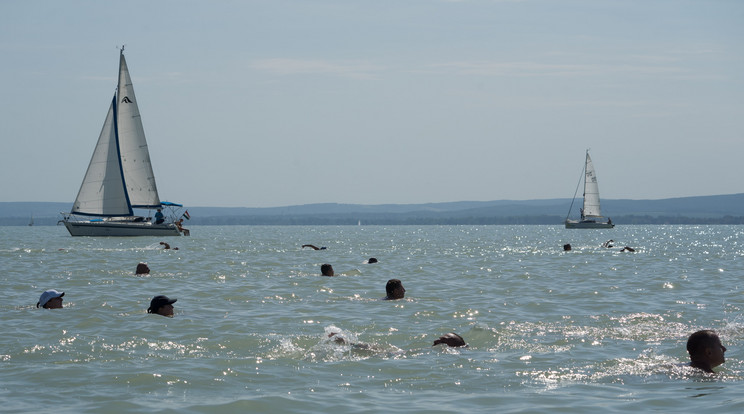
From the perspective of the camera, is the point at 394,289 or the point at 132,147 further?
the point at 132,147

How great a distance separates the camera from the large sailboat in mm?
65938

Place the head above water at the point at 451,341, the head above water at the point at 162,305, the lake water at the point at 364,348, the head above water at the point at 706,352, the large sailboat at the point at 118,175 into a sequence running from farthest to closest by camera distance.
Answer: the large sailboat at the point at 118,175
the head above water at the point at 162,305
the head above water at the point at 451,341
the head above water at the point at 706,352
the lake water at the point at 364,348

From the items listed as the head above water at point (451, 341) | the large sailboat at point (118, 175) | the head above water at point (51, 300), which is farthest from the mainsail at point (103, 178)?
the head above water at point (451, 341)

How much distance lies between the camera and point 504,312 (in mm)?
18188

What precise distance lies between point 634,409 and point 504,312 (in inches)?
361

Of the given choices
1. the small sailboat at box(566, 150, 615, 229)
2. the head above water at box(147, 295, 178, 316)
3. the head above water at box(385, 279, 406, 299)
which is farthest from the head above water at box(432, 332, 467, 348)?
the small sailboat at box(566, 150, 615, 229)

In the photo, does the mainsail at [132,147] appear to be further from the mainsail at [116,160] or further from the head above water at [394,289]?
the head above water at [394,289]

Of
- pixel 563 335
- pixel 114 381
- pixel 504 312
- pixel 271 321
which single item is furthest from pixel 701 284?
pixel 114 381

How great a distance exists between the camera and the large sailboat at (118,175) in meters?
65.9

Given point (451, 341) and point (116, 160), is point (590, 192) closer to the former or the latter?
point (116, 160)

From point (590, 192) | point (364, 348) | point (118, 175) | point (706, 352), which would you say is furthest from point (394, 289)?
point (590, 192)

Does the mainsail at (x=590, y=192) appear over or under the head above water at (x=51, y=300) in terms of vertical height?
over

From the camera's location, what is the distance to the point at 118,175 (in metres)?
66.1

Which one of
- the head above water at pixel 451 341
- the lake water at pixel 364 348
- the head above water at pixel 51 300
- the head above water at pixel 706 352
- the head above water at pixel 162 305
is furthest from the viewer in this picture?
the head above water at pixel 51 300
